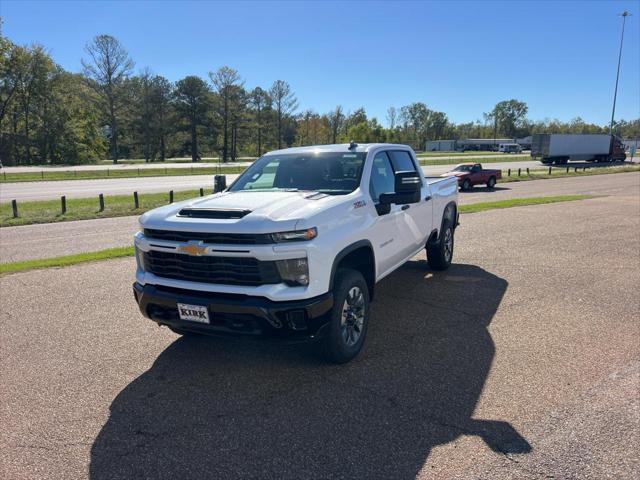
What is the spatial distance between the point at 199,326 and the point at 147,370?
2.77 ft

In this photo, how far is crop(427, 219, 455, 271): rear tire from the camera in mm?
7250

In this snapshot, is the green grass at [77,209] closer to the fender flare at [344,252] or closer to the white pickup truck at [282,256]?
the white pickup truck at [282,256]

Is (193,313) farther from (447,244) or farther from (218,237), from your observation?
(447,244)

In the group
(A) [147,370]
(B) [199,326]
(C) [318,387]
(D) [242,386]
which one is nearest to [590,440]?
(C) [318,387]

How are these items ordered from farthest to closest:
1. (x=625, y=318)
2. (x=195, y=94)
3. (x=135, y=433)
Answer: (x=195, y=94) → (x=625, y=318) → (x=135, y=433)

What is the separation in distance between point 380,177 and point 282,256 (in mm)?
2019

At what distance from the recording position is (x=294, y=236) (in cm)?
361

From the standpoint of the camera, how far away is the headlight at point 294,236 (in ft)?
11.7

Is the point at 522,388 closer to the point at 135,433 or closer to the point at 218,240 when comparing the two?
the point at 218,240

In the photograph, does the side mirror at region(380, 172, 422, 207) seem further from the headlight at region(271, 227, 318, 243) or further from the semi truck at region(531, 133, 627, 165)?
the semi truck at region(531, 133, 627, 165)

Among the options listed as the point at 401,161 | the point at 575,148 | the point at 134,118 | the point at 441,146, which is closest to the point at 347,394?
the point at 401,161

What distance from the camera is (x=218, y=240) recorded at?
368cm

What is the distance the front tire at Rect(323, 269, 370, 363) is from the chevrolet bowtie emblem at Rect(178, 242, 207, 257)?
44.6 inches

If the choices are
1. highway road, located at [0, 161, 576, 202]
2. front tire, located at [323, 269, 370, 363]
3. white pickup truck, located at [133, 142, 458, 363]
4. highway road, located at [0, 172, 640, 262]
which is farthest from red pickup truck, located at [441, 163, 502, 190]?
front tire, located at [323, 269, 370, 363]
